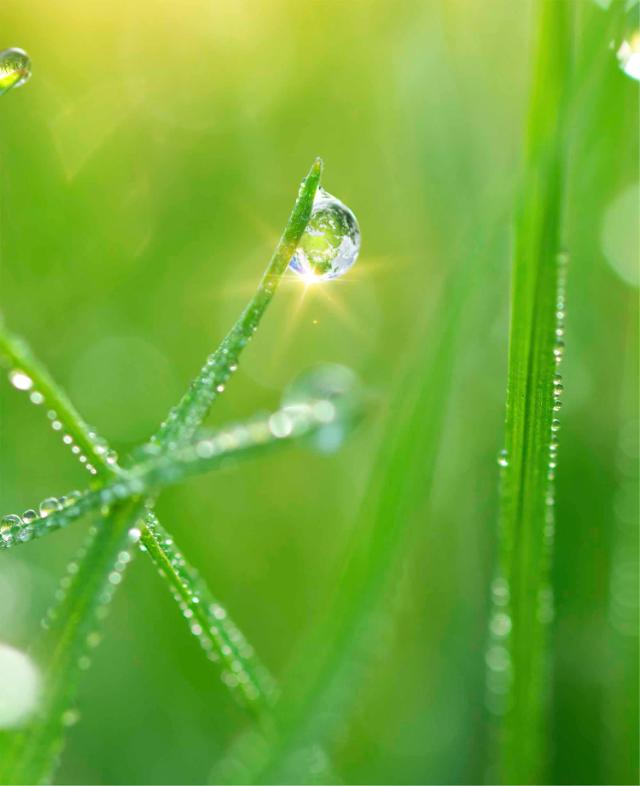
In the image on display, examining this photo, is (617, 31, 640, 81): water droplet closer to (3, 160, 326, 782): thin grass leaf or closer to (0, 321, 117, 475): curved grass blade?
(3, 160, 326, 782): thin grass leaf

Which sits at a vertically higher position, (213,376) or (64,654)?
(213,376)

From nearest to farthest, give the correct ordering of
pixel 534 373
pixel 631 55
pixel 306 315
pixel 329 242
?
pixel 534 373 < pixel 329 242 < pixel 631 55 < pixel 306 315

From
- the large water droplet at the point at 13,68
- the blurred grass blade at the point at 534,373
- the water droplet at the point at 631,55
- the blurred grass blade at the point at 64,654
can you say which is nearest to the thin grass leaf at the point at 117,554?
the blurred grass blade at the point at 64,654

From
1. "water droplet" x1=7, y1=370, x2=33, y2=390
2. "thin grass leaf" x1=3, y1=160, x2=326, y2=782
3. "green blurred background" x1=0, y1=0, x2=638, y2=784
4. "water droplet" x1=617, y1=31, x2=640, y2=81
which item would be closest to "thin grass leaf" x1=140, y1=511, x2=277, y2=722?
Answer: "thin grass leaf" x1=3, y1=160, x2=326, y2=782

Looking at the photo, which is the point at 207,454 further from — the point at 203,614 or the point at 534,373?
the point at 534,373

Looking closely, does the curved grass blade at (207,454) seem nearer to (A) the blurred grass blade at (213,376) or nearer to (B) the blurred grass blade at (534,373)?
(A) the blurred grass blade at (213,376)

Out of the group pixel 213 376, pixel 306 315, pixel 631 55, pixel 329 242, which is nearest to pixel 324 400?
pixel 213 376
